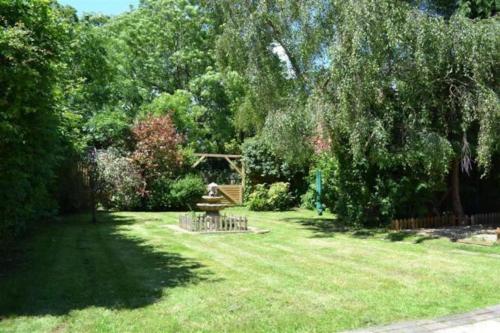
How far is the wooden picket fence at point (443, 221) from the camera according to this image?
1292 centimetres

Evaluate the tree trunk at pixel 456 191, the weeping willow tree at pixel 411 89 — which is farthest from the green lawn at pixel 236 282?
the tree trunk at pixel 456 191

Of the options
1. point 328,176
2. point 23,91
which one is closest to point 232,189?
point 328,176

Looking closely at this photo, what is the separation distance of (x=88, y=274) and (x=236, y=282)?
2.30 meters

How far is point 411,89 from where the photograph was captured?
11812mm

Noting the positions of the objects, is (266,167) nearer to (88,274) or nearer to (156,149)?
(156,149)

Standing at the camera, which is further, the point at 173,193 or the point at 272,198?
the point at 272,198

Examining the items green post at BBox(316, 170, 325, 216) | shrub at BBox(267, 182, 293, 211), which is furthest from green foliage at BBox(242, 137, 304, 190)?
green post at BBox(316, 170, 325, 216)

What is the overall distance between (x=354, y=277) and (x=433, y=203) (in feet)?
24.5

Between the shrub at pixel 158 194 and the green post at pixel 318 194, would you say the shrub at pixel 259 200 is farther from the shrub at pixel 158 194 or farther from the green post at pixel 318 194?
the shrub at pixel 158 194

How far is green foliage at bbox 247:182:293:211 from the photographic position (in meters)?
21.0

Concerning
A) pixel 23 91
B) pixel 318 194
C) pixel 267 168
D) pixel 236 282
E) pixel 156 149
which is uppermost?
pixel 156 149

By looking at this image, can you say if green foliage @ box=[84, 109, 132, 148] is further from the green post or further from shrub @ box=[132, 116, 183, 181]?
the green post

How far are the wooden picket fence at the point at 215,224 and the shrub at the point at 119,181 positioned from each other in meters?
5.95

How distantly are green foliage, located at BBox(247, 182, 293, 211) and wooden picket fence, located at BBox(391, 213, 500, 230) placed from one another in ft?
27.8
